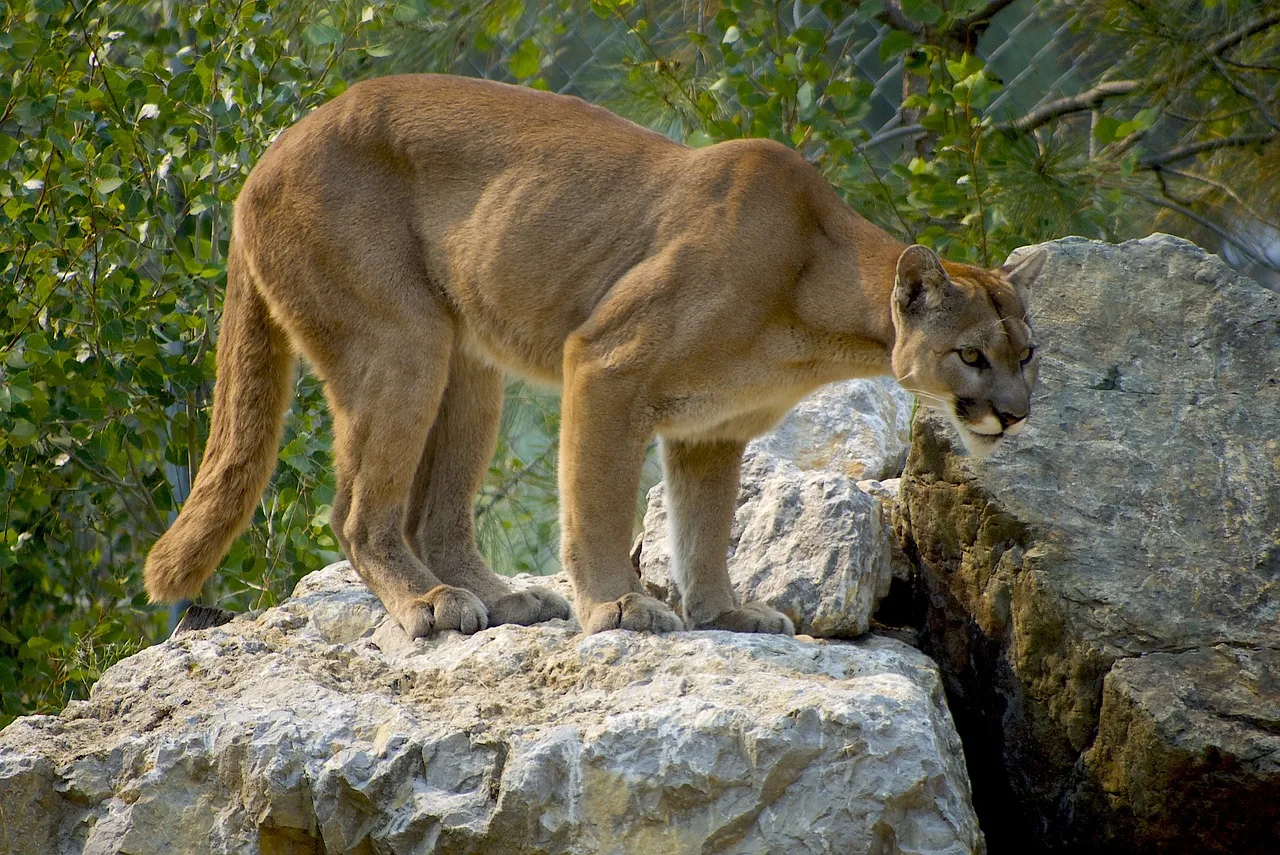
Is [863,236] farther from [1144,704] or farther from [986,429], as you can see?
Answer: [1144,704]

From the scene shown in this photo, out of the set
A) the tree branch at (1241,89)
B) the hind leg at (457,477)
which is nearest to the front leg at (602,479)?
the hind leg at (457,477)

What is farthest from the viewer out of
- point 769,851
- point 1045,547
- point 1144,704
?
point 1045,547

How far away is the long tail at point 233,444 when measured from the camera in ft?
13.3

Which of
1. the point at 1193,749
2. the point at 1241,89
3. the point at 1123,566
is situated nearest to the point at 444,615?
the point at 1123,566

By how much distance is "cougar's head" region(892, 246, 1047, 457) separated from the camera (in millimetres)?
3506

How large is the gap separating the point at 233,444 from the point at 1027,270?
2303mm

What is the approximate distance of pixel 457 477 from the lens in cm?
439

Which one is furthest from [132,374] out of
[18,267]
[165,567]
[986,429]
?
[986,429]

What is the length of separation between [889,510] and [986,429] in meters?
0.66

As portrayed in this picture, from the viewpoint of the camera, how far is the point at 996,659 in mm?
3461

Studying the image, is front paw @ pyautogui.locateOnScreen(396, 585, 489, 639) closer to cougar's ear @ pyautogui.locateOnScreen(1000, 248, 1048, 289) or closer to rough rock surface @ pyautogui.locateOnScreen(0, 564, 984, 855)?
rough rock surface @ pyautogui.locateOnScreen(0, 564, 984, 855)

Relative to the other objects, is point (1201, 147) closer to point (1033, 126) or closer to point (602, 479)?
point (1033, 126)

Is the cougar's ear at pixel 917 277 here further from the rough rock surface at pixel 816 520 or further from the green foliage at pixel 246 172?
the green foliage at pixel 246 172

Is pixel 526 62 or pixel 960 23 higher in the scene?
pixel 960 23
